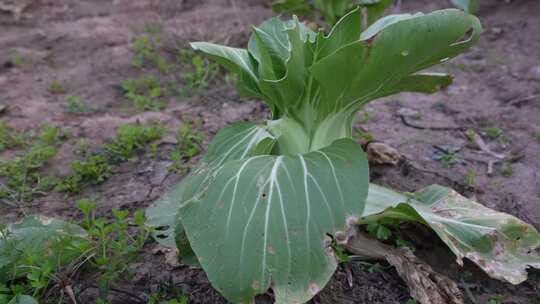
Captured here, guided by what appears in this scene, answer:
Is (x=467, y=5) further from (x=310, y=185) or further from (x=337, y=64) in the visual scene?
(x=310, y=185)

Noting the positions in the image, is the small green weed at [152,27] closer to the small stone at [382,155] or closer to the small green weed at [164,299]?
the small stone at [382,155]

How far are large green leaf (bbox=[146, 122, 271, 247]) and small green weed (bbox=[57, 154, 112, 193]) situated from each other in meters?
0.78

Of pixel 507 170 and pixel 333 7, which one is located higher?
pixel 333 7

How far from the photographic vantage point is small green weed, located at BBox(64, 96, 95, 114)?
3.61m

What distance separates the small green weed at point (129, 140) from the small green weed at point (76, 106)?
52 centimetres

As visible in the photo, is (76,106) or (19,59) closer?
(76,106)

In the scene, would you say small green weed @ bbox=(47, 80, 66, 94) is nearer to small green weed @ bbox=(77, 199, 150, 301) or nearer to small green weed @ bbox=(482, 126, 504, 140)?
small green weed @ bbox=(77, 199, 150, 301)

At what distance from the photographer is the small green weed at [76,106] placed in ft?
11.8

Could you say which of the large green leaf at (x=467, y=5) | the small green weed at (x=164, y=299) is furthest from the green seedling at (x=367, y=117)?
the small green weed at (x=164, y=299)

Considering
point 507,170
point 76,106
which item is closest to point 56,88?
point 76,106

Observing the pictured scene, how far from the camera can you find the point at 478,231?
1920mm

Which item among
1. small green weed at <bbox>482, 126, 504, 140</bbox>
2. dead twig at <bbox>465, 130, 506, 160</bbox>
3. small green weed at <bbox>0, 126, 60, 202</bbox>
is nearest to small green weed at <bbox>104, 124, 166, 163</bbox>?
small green weed at <bbox>0, 126, 60, 202</bbox>

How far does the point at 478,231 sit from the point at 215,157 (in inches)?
42.8

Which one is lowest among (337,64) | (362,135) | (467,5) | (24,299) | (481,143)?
(481,143)
